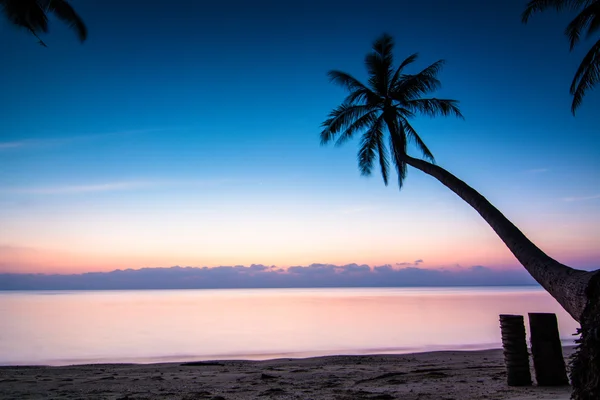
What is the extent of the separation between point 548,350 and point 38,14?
13.9m

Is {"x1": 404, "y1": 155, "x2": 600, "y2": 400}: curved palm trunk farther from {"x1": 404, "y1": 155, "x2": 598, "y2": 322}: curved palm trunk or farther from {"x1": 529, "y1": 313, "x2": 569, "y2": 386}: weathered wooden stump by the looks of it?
{"x1": 529, "y1": 313, "x2": 569, "y2": 386}: weathered wooden stump

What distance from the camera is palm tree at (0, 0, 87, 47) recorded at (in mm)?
11562

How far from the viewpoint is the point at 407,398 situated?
7.38 m

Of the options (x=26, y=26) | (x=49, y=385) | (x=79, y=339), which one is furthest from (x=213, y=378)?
(x=79, y=339)

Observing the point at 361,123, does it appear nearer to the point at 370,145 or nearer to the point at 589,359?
the point at 370,145

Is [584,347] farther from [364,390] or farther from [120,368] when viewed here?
[120,368]

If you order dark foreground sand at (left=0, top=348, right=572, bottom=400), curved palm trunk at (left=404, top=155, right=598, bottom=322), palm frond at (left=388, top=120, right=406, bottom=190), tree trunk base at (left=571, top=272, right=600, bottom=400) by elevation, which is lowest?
dark foreground sand at (left=0, top=348, right=572, bottom=400)

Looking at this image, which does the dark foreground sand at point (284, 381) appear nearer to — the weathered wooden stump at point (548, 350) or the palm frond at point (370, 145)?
the weathered wooden stump at point (548, 350)

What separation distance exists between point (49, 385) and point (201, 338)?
12262 mm

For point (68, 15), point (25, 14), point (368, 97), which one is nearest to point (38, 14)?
point (25, 14)

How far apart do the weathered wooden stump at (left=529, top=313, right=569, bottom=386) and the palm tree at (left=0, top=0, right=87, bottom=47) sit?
12.1 meters

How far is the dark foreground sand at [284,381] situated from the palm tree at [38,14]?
25.9 ft

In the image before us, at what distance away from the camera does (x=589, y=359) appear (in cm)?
396

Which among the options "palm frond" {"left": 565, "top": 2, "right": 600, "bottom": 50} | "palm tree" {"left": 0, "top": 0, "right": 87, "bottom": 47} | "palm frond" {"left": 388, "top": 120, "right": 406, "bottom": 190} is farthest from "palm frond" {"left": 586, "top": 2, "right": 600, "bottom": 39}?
"palm tree" {"left": 0, "top": 0, "right": 87, "bottom": 47}
